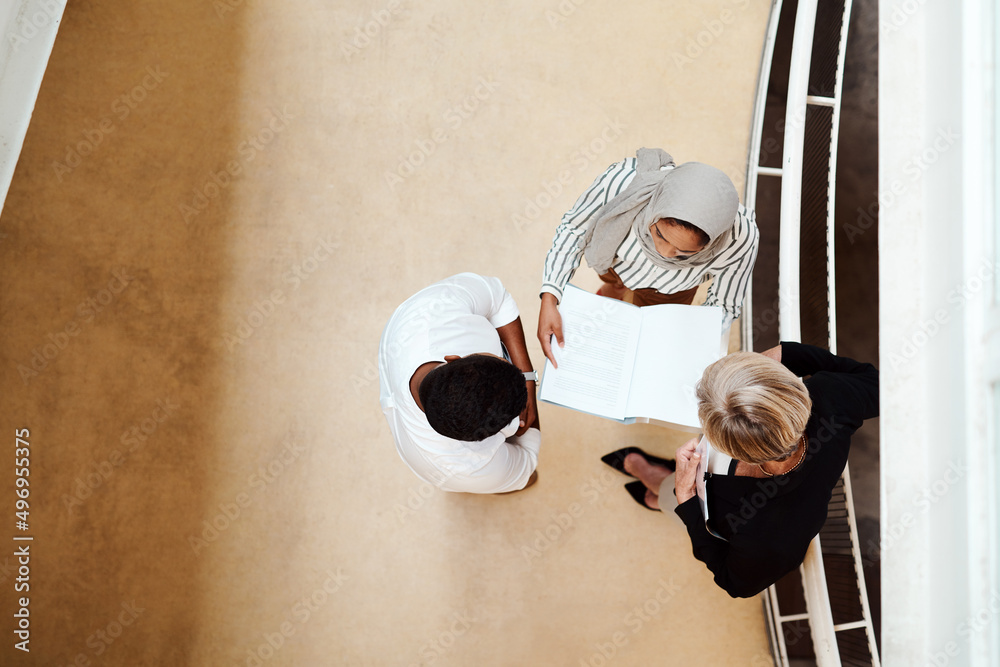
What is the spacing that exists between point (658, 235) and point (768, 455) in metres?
0.70

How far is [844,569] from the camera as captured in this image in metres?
1.80

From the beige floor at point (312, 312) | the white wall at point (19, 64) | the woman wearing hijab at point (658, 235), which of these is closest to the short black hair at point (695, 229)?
the woman wearing hijab at point (658, 235)

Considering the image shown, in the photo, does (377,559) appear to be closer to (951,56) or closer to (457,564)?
(457,564)

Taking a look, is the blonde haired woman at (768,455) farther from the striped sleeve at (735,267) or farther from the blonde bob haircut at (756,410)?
the striped sleeve at (735,267)

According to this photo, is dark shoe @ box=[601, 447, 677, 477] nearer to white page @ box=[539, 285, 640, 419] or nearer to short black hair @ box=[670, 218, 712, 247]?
white page @ box=[539, 285, 640, 419]

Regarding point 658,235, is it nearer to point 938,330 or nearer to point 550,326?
point 550,326

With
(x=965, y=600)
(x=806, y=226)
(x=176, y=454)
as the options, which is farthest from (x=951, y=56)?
(x=176, y=454)

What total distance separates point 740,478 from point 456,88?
2.50 metres

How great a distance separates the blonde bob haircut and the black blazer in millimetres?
207

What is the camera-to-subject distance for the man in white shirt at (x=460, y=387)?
1.51 meters

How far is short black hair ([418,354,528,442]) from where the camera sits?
1502 mm

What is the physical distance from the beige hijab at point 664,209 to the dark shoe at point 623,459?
109 cm

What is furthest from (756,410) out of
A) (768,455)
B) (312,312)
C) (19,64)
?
(19,64)

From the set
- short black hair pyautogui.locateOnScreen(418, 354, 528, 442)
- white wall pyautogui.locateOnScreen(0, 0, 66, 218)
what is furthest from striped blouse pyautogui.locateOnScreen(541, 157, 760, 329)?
white wall pyautogui.locateOnScreen(0, 0, 66, 218)
